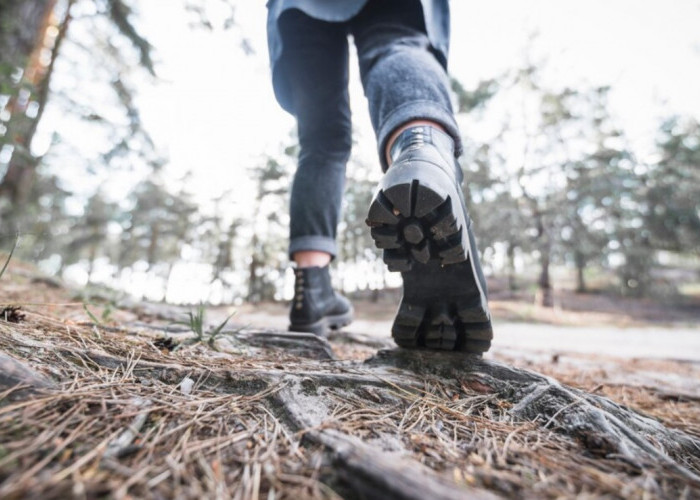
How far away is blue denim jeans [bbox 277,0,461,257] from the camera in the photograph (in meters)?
1.08

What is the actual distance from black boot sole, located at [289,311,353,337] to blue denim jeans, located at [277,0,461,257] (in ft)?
1.07

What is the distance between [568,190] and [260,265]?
42.2ft

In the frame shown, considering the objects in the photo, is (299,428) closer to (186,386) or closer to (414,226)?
(186,386)

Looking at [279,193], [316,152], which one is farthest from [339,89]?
[279,193]

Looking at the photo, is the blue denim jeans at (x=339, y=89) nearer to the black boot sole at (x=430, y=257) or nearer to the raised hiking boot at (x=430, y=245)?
the raised hiking boot at (x=430, y=245)

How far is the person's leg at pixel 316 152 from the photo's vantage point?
1.49 meters

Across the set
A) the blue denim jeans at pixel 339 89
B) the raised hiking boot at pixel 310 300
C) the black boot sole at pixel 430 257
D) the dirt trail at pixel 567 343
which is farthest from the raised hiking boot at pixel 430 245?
the dirt trail at pixel 567 343

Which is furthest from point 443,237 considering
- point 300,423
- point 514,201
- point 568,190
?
point 568,190

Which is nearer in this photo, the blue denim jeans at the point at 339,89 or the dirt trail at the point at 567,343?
the blue denim jeans at the point at 339,89

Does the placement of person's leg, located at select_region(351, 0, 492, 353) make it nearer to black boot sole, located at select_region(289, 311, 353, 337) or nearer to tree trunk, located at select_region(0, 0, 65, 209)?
black boot sole, located at select_region(289, 311, 353, 337)

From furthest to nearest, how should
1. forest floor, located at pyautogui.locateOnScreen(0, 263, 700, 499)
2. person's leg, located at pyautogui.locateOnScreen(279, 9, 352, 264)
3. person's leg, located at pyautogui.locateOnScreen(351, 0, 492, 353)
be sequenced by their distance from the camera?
person's leg, located at pyautogui.locateOnScreen(279, 9, 352, 264) → person's leg, located at pyautogui.locateOnScreen(351, 0, 492, 353) → forest floor, located at pyautogui.locateOnScreen(0, 263, 700, 499)

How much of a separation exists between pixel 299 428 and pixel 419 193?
1.87 ft

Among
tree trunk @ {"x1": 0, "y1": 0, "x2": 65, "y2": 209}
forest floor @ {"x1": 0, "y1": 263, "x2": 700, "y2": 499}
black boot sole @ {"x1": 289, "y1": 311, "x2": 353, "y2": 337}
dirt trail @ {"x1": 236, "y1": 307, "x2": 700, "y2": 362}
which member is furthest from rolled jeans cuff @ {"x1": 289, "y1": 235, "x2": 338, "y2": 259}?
tree trunk @ {"x1": 0, "y1": 0, "x2": 65, "y2": 209}

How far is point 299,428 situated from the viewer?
2.14 feet
